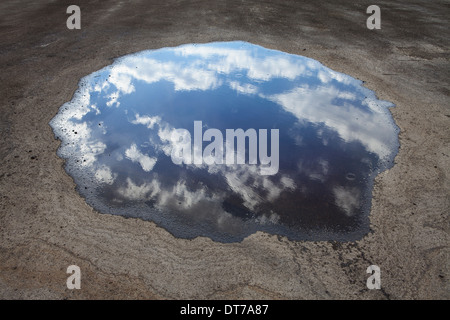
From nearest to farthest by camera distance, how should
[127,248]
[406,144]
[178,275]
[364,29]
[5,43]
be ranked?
[178,275]
[127,248]
[406,144]
[5,43]
[364,29]

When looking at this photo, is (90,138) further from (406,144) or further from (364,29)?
(364,29)

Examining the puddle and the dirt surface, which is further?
the puddle

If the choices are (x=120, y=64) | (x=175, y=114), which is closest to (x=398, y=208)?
(x=175, y=114)
